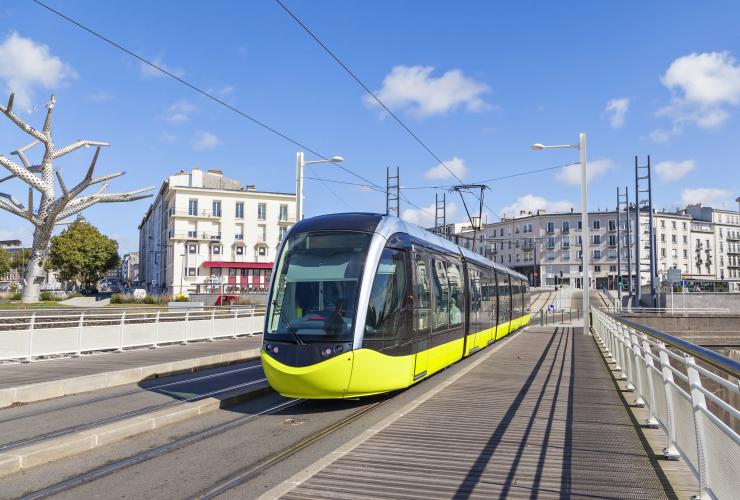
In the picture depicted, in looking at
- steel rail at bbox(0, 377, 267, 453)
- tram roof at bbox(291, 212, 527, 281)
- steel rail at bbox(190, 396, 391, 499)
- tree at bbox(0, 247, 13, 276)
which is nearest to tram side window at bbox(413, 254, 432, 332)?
tram roof at bbox(291, 212, 527, 281)

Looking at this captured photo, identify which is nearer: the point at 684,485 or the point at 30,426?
the point at 684,485

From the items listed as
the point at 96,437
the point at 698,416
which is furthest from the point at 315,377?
the point at 698,416

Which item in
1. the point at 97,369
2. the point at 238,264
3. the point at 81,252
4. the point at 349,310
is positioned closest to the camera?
the point at 349,310

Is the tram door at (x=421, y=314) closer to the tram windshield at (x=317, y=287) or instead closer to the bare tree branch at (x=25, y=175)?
the tram windshield at (x=317, y=287)

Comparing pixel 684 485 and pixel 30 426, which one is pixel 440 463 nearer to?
pixel 684 485

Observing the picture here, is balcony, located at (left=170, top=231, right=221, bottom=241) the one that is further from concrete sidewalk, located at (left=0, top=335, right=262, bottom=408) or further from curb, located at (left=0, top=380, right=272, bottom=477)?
curb, located at (left=0, top=380, right=272, bottom=477)

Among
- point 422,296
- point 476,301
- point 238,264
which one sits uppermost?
point 238,264

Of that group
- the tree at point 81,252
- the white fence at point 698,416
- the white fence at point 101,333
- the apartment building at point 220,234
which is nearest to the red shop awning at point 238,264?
the apartment building at point 220,234

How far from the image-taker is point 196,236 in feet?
231

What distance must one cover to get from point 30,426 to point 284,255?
4.01 meters

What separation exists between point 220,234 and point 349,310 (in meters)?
65.5

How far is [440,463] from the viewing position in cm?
568

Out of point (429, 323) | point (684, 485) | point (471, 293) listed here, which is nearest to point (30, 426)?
point (429, 323)

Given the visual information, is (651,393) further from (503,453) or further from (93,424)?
(93,424)
